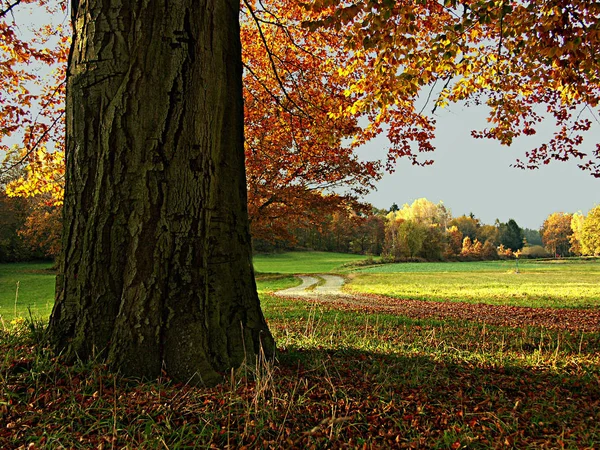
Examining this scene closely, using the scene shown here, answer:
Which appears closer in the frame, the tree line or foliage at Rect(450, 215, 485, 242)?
the tree line

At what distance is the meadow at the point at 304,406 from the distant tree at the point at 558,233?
9838 cm

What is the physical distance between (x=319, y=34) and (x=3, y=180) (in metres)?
30.3

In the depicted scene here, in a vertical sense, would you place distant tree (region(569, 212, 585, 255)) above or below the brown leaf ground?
above

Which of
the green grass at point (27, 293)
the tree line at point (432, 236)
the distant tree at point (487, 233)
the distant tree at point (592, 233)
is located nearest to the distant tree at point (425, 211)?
Answer: the tree line at point (432, 236)

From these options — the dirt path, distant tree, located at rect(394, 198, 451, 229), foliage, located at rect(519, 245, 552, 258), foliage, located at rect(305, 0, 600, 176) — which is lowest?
foliage, located at rect(519, 245, 552, 258)

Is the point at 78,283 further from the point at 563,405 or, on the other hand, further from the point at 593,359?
the point at 593,359

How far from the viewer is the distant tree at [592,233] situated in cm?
5957

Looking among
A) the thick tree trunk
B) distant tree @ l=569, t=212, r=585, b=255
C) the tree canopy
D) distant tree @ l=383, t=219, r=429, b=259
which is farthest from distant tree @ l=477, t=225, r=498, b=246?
the thick tree trunk

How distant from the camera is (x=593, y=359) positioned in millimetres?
3793

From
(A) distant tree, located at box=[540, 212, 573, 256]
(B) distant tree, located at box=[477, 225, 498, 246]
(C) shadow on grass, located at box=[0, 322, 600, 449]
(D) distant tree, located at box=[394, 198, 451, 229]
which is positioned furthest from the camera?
(A) distant tree, located at box=[540, 212, 573, 256]

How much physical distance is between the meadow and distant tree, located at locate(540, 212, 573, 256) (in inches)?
3873

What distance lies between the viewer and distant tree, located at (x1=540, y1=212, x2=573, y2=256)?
287 ft

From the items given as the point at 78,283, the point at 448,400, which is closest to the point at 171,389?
the point at 78,283

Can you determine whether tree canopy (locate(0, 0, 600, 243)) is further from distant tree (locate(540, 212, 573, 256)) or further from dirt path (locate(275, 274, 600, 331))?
distant tree (locate(540, 212, 573, 256))
